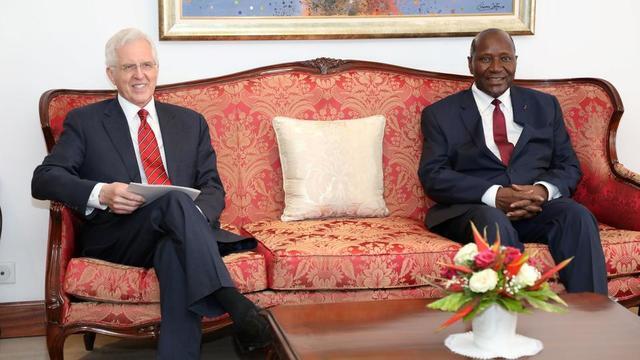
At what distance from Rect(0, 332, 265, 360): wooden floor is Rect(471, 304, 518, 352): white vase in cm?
162

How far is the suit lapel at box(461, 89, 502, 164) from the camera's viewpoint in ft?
12.3

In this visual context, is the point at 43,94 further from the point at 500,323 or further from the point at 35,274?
the point at 500,323

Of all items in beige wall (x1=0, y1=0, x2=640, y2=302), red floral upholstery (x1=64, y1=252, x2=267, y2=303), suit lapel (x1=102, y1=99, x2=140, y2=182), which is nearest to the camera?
red floral upholstery (x1=64, y1=252, x2=267, y2=303)

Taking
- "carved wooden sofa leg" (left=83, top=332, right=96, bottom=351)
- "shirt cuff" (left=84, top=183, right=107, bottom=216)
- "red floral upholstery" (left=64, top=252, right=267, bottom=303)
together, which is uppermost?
"shirt cuff" (left=84, top=183, right=107, bottom=216)

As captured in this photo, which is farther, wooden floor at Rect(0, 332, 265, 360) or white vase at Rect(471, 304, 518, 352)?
wooden floor at Rect(0, 332, 265, 360)

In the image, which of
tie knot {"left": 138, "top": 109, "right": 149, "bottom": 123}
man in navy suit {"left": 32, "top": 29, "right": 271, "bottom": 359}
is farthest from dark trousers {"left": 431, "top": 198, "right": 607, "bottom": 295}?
tie knot {"left": 138, "top": 109, "right": 149, "bottom": 123}

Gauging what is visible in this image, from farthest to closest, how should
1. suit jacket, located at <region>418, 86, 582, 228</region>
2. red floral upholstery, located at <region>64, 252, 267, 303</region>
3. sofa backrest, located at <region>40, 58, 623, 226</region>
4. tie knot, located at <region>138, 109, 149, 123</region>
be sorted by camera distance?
sofa backrest, located at <region>40, 58, 623, 226</region>
suit jacket, located at <region>418, 86, 582, 228</region>
tie knot, located at <region>138, 109, 149, 123</region>
red floral upholstery, located at <region>64, 252, 267, 303</region>

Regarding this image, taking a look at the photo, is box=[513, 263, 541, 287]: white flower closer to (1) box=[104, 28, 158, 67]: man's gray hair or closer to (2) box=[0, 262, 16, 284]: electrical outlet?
(1) box=[104, 28, 158, 67]: man's gray hair

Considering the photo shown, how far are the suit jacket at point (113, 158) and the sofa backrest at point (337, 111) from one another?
0.26 metres

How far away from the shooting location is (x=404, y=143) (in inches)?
158

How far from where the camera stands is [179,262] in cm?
301

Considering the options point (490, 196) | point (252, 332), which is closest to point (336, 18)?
point (490, 196)

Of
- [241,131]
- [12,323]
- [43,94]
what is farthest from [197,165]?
[12,323]

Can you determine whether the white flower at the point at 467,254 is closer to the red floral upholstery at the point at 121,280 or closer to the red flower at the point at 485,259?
the red flower at the point at 485,259
